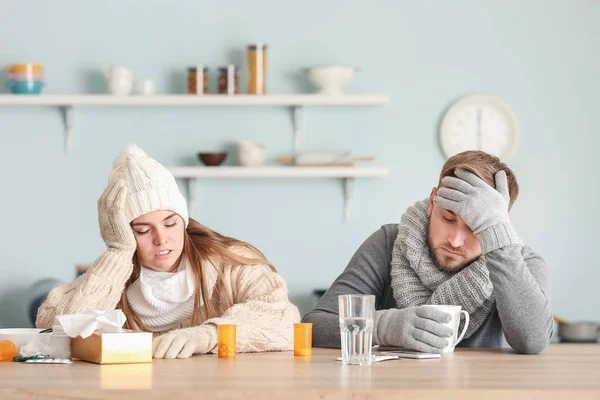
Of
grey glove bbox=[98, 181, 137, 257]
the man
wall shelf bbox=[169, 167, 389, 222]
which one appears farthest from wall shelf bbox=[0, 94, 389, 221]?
grey glove bbox=[98, 181, 137, 257]

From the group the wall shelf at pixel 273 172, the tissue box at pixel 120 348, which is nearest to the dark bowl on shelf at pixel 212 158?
the wall shelf at pixel 273 172

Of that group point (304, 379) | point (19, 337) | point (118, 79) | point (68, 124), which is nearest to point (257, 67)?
point (118, 79)

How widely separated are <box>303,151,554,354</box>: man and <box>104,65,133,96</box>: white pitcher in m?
2.13

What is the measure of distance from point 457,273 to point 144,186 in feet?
Answer: 2.49

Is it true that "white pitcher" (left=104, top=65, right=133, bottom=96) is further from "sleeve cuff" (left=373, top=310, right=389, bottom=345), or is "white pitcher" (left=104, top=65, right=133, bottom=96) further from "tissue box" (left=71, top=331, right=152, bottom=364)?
"tissue box" (left=71, top=331, right=152, bottom=364)

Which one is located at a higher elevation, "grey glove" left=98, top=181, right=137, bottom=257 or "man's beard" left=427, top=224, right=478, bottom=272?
"grey glove" left=98, top=181, right=137, bottom=257

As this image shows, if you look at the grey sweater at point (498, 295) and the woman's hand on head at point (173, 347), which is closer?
the woman's hand on head at point (173, 347)

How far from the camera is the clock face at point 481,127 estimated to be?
4.25 meters

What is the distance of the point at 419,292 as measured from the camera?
214 centimetres

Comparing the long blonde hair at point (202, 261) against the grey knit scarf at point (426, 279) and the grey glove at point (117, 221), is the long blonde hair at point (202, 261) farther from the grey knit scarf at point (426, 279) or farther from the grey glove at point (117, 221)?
the grey knit scarf at point (426, 279)

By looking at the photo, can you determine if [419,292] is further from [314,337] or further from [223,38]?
[223,38]

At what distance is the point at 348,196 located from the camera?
167 inches

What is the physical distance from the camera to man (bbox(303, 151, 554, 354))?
1.82 meters

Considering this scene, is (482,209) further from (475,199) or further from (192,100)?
(192,100)
